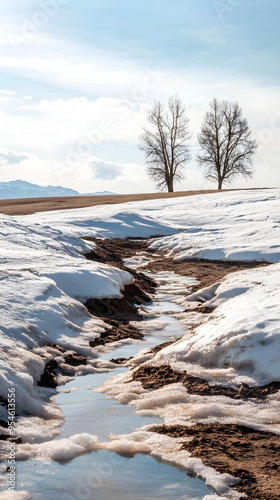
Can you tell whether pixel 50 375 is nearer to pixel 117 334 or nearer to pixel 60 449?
pixel 60 449

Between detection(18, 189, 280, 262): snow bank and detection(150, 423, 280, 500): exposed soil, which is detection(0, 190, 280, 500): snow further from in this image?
detection(18, 189, 280, 262): snow bank

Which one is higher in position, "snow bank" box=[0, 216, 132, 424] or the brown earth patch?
"snow bank" box=[0, 216, 132, 424]

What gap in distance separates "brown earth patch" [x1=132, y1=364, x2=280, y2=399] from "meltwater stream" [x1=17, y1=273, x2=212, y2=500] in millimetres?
642

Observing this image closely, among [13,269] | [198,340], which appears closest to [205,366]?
[198,340]

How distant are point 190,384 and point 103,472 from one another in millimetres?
1969

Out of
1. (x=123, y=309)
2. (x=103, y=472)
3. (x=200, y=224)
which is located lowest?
(x=103, y=472)

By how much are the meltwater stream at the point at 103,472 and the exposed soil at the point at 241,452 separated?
0.27 metres

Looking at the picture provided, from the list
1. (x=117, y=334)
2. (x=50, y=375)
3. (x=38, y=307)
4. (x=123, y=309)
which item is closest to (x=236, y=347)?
(x=50, y=375)

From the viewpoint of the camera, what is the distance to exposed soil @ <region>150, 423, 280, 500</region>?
12.0 ft

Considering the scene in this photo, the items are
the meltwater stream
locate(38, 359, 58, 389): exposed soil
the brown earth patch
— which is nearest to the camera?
the meltwater stream

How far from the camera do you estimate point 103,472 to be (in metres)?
3.93
